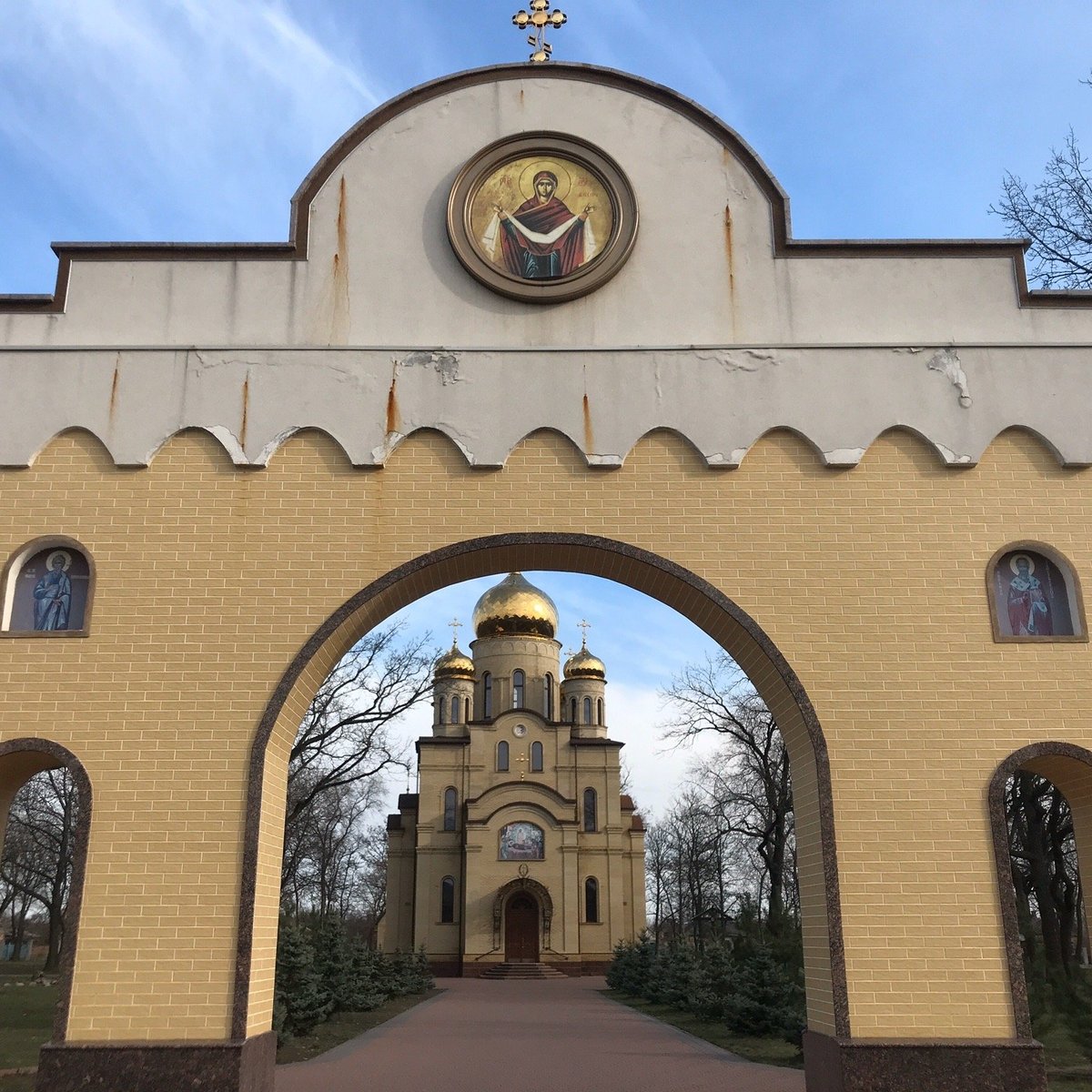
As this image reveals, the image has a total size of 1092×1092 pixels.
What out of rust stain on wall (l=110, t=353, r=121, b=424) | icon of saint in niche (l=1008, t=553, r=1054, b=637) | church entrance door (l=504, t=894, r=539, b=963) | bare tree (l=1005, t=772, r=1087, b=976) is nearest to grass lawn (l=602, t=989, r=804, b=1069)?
bare tree (l=1005, t=772, r=1087, b=976)

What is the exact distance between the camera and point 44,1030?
14.5 metres

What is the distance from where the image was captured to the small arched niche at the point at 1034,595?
8891 mm

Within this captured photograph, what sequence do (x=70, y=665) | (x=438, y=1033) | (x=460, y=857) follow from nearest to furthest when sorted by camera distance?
(x=70, y=665)
(x=438, y=1033)
(x=460, y=857)

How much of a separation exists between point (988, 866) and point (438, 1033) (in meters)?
10.0

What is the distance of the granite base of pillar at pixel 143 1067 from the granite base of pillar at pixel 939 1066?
4462 mm

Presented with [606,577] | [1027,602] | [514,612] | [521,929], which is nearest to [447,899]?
[521,929]

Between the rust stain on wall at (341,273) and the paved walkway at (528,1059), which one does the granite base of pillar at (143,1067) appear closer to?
the paved walkway at (528,1059)

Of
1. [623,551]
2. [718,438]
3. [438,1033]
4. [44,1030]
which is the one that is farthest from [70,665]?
[438,1033]

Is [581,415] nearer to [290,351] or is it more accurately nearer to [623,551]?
[623,551]

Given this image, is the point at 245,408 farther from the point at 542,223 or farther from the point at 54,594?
the point at 542,223

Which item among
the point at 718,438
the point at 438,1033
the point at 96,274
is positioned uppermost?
the point at 96,274

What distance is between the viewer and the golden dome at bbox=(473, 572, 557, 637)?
3941 centimetres

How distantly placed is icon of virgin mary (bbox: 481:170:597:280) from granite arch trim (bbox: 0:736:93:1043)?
5572mm

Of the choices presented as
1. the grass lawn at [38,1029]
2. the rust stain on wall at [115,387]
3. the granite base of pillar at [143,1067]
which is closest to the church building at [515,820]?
the grass lawn at [38,1029]
